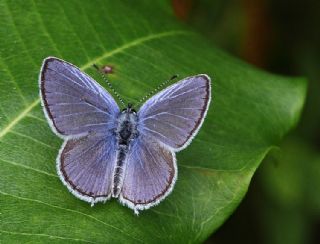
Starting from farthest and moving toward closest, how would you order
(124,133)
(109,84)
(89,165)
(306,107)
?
(306,107), (109,84), (124,133), (89,165)

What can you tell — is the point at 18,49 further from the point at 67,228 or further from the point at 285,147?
the point at 285,147

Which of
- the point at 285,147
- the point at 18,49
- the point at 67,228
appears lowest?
the point at 285,147

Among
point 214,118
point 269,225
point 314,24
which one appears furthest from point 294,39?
Result: point 214,118

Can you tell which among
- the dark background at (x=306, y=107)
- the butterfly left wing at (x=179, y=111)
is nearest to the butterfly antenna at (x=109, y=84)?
the butterfly left wing at (x=179, y=111)

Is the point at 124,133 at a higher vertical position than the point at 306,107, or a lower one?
higher

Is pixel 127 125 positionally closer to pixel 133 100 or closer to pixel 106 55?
pixel 133 100

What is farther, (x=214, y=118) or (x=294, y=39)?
(x=294, y=39)

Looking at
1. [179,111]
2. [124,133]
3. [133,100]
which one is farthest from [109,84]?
[179,111]
